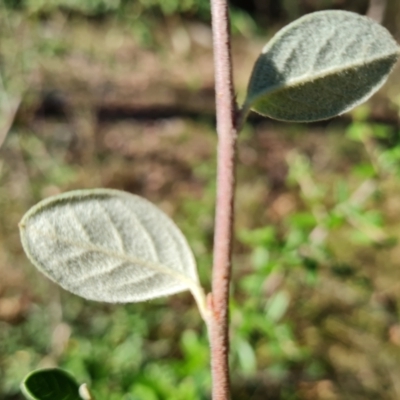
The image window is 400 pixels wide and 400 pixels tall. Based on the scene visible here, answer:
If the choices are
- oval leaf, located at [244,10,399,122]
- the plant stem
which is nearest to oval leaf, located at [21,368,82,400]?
the plant stem

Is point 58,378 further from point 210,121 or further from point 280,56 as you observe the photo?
point 210,121

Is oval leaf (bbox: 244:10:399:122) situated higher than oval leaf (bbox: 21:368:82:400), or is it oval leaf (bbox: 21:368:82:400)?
oval leaf (bbox: 244:10:399:122)

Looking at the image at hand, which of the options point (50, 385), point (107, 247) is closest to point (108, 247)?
point (107, 247)

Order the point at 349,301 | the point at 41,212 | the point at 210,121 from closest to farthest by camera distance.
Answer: the point at 41,212
the point at 349,301
the point at 210,121

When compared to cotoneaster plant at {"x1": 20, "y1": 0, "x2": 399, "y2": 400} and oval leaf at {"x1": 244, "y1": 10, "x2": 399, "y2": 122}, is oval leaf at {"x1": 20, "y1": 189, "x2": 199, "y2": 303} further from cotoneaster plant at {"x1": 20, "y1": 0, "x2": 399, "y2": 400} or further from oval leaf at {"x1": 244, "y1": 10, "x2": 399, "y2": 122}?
oval leaf at {"x1": 244, "y1": 10, "x2": 399, "y2": 122}

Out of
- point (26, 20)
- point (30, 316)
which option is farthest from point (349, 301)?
point (26, 20)

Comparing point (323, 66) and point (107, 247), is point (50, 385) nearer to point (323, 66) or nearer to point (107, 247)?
point (107, 247)
